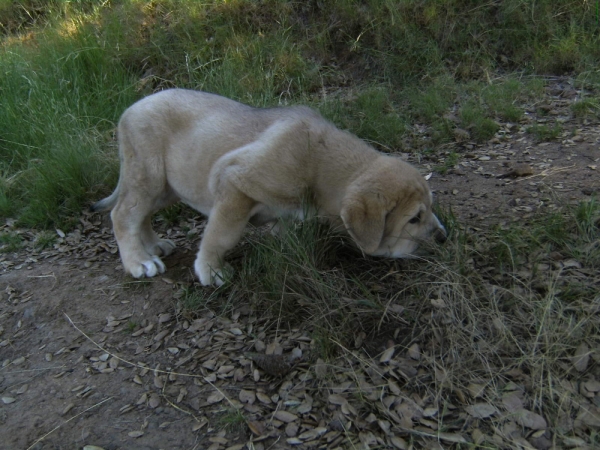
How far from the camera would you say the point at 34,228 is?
553 centimetres

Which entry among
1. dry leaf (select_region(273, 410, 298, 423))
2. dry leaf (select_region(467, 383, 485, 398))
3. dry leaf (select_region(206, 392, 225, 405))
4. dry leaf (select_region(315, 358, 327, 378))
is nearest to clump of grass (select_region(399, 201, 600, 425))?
dry leaf (select_region(467, 383, 485, 398))

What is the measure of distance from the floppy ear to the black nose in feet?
1.35

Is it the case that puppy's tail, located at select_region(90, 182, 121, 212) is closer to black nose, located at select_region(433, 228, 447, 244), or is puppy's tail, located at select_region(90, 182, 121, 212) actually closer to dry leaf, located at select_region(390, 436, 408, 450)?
black nose, located at select_region(433, 228, 447, 244)

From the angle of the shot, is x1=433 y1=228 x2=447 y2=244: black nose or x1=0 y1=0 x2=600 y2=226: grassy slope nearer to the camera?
x1=433 y1=228 x2=447 y2=244: black nose

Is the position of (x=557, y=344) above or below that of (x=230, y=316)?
above

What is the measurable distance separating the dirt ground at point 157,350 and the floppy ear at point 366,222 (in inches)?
28.1

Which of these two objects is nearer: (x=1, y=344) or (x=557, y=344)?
(x=557, y=344)

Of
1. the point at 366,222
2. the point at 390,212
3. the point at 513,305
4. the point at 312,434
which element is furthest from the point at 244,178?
the point at 513,305

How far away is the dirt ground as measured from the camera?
305 centimetres

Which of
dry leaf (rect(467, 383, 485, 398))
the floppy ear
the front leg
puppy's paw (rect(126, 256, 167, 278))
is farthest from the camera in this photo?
puppy's paw (rect(126, 256, 167, 278))

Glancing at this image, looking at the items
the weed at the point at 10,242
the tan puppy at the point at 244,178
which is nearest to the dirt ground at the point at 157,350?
the weed at the point at 10,242

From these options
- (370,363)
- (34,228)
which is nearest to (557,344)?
(370,363)

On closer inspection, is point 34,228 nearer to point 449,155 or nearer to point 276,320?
point 276,320

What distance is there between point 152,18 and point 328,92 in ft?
9.26
